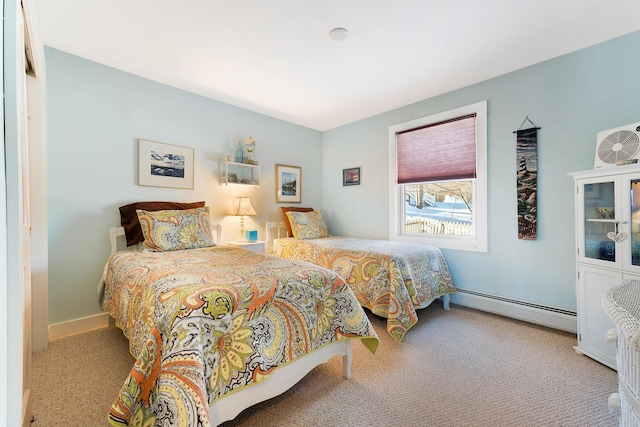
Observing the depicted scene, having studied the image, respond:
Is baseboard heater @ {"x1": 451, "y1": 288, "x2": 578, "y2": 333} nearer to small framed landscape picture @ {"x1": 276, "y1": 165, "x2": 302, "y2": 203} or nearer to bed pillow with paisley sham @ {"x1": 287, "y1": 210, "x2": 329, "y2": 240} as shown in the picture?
bed pillow with paisley sham @ {"x1": 287, "y1": 210, "x2": 329, "y2": 240}

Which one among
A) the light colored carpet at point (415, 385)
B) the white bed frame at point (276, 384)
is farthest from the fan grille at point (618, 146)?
the white bed frame at point (276, 384)

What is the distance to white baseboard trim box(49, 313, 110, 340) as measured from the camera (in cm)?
234

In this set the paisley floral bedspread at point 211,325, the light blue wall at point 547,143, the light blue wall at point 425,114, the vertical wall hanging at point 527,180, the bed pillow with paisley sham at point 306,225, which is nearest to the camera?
the paisley floral bedspread at point 211,325

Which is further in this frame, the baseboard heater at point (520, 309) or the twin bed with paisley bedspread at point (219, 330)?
the baseboard heater at point (520, 309)

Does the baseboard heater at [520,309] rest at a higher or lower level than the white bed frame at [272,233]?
lower

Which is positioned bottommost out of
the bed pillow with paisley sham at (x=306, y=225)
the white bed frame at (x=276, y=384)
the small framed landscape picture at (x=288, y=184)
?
the white bed frame at (x=276, y=384)

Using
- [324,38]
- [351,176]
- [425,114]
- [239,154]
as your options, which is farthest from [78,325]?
[425,114]

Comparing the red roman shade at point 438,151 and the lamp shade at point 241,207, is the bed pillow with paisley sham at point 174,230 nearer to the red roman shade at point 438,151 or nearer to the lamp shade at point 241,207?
the lamp shade at point 241,207

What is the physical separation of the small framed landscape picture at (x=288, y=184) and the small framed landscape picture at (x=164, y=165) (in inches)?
48.4

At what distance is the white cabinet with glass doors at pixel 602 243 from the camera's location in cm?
173

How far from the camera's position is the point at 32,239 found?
79.7 inches

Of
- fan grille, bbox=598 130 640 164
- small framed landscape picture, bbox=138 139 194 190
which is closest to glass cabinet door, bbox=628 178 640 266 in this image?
fan grille, bbox=598 130 640 164

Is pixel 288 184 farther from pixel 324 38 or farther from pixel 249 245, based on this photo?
pixel 324 38

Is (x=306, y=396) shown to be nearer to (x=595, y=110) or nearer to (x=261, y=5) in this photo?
(x=261, y=5)
